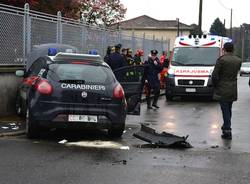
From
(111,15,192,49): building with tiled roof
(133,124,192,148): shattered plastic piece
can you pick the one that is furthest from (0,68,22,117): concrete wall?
(111,15,192,49): building with tiled roof

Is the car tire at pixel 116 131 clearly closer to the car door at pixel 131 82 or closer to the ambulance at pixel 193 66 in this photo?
the car door at pixel 131 82

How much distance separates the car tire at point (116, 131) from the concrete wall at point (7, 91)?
11.3 feet

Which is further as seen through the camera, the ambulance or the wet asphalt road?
the ambulance

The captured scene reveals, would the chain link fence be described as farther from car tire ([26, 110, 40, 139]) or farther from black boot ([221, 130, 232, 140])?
black boot ([221, 130, 232, 140])

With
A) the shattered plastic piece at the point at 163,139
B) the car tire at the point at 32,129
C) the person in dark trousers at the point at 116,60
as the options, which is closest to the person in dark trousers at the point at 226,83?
the shattered plastic piece at the point at 163,139

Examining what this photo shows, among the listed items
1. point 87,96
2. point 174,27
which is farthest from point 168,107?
point 174,27

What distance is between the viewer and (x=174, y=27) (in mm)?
94125

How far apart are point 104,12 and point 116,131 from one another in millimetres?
28254

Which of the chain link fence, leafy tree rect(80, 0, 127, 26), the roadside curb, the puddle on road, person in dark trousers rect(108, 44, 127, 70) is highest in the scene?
leafy tree rect(80, 0, 127, 26)

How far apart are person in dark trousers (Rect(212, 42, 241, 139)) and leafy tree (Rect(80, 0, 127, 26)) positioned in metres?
23.5

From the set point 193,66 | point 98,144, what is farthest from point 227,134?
point 193,66

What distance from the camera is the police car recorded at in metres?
9.47

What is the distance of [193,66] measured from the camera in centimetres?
2012

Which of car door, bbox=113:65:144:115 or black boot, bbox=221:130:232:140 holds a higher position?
car door, bbox=113:65:144:115
